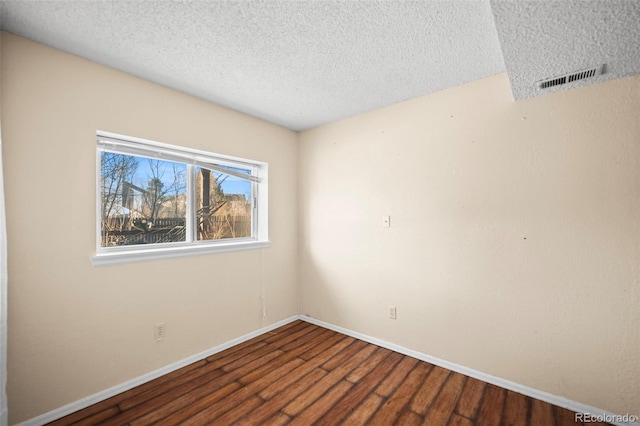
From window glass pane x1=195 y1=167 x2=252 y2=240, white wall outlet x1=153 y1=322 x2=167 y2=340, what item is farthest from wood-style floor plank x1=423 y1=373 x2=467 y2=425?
window glass pane x1=195 y1=167 x2=252 y2=240

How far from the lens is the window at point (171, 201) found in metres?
2.04

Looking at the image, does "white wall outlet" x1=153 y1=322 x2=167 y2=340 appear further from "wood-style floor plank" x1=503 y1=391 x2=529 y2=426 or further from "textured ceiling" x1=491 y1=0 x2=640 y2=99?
"textured ceiling" x1=491 y1=0 x2=640 y2=99

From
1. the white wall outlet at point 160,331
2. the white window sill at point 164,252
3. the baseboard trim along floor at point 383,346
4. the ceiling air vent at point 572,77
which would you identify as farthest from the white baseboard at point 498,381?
the ceiling air vent at point 572,77

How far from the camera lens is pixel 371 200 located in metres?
2.72

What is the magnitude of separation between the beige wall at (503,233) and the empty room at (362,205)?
13 mm

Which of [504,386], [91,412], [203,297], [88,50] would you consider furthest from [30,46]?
[504,386]

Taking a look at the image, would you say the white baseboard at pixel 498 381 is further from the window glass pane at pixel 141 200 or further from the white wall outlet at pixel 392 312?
the window glass pane at pixel 141 200

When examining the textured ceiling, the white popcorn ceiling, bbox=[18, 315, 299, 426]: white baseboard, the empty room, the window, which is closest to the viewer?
the textured ceiling

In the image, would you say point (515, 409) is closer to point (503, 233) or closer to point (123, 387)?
point (503, 233)

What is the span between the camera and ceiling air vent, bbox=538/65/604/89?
5.13 ft

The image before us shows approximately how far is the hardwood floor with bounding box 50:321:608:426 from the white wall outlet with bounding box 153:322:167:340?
1.03ft

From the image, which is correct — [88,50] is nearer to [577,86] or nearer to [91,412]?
[91,412]

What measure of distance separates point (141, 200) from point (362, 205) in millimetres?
1999

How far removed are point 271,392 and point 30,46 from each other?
2700 millimetres
